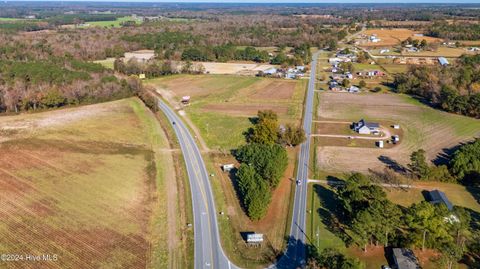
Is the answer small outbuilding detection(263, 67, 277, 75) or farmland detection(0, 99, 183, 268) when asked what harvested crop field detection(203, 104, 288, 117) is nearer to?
farmland detection(0, 99, 183, 268)

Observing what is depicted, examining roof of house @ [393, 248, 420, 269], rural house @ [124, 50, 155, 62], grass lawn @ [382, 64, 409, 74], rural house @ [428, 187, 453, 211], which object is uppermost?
rural house @ [124, 50, 155, 62]

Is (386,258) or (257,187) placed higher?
(257,187)

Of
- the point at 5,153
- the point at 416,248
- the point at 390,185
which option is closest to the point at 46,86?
the point at 5,153

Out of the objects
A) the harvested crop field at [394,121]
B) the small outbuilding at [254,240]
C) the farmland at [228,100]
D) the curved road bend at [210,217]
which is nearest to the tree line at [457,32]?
the harvested crop field at [394,121]

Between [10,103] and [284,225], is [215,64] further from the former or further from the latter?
[284,225]

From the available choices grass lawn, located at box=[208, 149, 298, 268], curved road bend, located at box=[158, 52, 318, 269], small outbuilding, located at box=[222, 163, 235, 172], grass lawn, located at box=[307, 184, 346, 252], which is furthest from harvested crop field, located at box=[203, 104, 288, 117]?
grass lawn, located at box=[307, 184, 346, 252]

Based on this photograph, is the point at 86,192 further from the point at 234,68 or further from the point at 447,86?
the point at 234,68

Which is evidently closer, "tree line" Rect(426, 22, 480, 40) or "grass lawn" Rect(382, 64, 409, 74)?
"grass lawn" Rect(382, 64, 409, 74)
